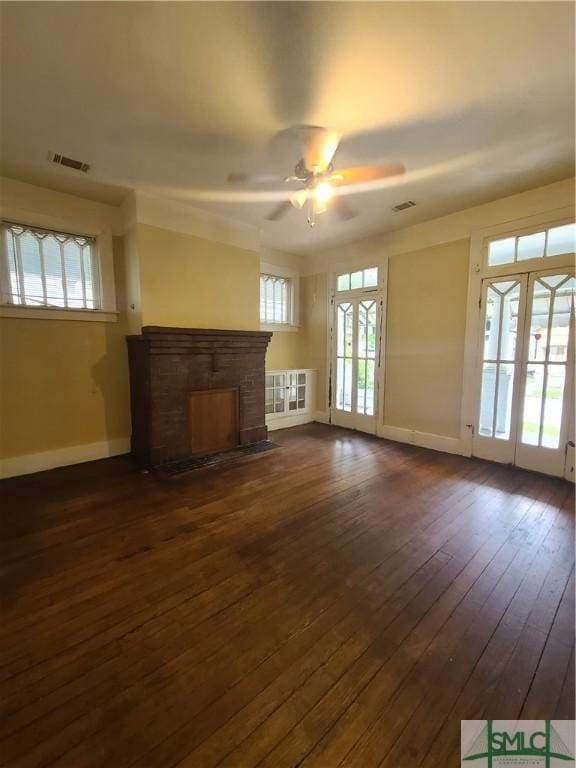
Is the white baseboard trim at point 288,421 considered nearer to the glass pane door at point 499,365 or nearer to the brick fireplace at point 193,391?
the brick fireplace at point 193,391

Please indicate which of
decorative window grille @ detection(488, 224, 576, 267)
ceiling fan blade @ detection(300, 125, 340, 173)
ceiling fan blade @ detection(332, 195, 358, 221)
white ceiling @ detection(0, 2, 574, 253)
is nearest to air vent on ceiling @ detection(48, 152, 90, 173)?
white ceiling @ detection(0, 2, 574, 253)

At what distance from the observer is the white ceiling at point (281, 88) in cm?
148

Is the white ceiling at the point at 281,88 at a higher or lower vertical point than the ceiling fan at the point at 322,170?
higher

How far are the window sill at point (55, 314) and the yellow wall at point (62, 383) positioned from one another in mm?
45

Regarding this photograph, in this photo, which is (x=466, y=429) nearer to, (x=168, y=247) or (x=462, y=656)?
(x=462, y=656)

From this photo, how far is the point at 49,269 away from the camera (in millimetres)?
3225

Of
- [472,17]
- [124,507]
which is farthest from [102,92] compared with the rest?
[124,507]

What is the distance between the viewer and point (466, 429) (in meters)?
3.61

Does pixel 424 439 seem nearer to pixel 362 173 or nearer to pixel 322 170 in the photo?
pixel 362 173

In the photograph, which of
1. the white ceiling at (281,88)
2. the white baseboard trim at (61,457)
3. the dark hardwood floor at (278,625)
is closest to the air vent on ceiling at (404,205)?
the white ceiling at (281,88)

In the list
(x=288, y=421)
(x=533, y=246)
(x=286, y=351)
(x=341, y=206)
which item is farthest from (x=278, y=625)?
(x=286, y=351)

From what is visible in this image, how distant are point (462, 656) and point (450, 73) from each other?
2.88 metres

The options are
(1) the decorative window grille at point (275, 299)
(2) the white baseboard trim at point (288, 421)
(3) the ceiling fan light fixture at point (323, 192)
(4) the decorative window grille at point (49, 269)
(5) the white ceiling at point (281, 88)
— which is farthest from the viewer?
(1) the decorative window grille at point (275, 299)

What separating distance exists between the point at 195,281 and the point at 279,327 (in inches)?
67.2
